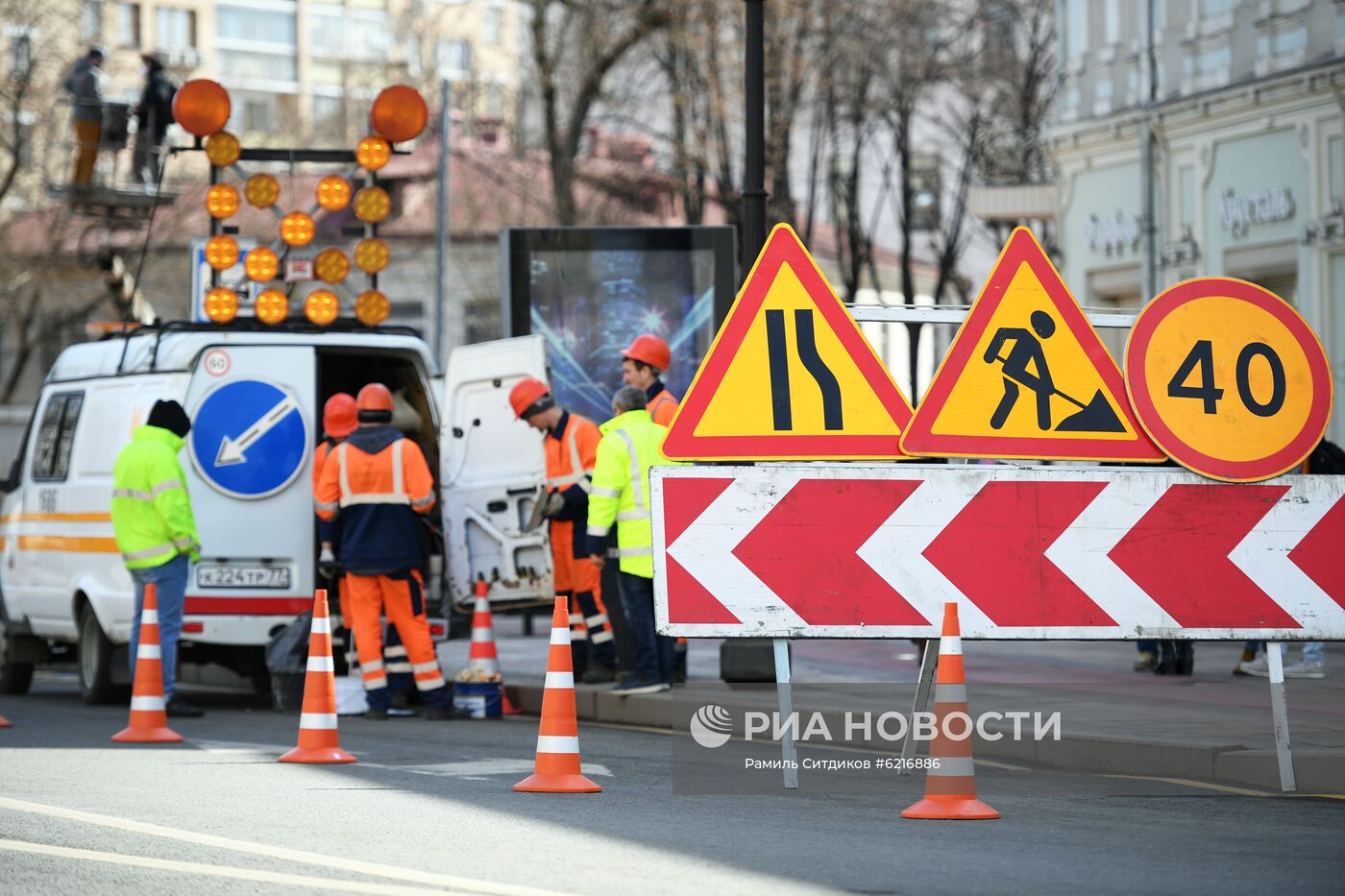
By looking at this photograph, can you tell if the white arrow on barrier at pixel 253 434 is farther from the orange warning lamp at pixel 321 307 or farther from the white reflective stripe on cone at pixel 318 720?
the white reflective stripe on cone at pixel 318 720

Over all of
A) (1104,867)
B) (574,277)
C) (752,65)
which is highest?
(752,65)

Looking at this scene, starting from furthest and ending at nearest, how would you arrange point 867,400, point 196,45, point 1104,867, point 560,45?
point 196,45, point 560,45, point 867,400, point 1104,867

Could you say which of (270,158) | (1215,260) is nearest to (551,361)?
(270,158)

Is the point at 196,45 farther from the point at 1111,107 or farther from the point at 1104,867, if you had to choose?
the point at 1104,867

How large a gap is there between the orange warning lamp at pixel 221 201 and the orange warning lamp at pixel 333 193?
57 centimetres

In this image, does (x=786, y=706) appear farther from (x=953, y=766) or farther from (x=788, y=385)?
(x=788, y=385)

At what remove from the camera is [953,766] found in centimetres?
834

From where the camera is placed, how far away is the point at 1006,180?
124 feet

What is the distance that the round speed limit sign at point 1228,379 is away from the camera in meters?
9.17

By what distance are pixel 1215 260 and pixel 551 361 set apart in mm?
13314

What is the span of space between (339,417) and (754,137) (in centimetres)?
303

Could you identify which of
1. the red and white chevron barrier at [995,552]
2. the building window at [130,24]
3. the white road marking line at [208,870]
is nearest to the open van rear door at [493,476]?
the red and white chevron barrier at [995,552]

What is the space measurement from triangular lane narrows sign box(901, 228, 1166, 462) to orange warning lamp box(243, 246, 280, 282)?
23.1 feet

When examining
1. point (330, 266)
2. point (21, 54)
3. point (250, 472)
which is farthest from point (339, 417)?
point (21, 54)
